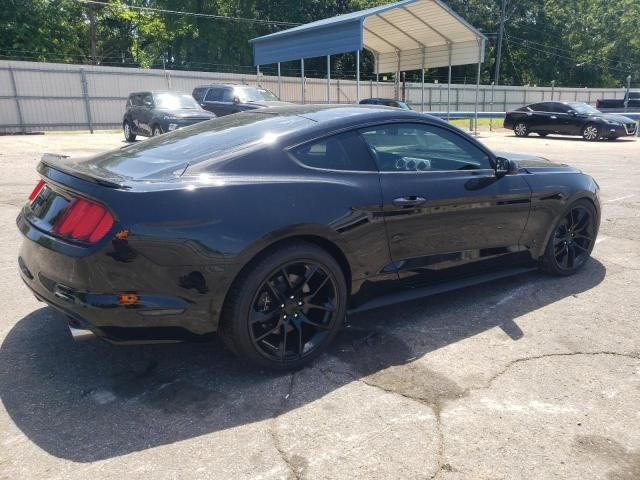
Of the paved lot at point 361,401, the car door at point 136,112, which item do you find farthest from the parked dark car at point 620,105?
the paved lot at point 361,401

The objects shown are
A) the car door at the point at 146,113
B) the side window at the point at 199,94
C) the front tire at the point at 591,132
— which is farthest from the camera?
the front tire at the point at 591,132

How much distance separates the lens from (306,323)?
312cm

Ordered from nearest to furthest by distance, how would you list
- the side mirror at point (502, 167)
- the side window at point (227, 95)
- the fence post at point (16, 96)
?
the side mirror at point (502, 167), the side window at point (227, 95), the fence post at point (16, 96)

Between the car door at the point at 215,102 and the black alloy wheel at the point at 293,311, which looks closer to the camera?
the black alloy wheel at the point at 293,311

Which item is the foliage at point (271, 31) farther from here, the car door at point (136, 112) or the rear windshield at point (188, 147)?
the rear windshield at point (188, 147)

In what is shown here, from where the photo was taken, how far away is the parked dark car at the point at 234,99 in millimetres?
16297

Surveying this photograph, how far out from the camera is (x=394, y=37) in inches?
976

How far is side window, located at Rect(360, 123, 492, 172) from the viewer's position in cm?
346

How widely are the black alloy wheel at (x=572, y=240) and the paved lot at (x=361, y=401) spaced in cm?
56

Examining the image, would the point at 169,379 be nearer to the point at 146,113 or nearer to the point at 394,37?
the point at 146,113

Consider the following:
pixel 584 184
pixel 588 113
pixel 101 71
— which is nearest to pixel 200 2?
pixel 101 71

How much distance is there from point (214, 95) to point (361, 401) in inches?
638

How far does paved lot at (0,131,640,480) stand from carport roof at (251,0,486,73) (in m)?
16.5

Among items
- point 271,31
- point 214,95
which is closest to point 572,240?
point 214,95
